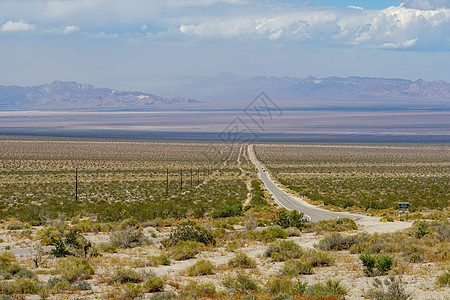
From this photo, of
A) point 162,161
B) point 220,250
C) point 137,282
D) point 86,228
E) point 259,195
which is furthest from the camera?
point 162,161

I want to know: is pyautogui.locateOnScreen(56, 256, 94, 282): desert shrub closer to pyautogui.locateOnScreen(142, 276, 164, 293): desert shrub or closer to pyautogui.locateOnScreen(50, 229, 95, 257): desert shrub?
pyautogui.locateOnScreen(50, 229, 95, 257): desert shrub

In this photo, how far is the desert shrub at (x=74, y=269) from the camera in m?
12.8

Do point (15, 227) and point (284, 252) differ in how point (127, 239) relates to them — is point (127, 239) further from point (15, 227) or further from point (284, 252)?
point (15, 227)

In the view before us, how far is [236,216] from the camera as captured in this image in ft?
93.2

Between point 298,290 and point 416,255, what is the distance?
536 cm

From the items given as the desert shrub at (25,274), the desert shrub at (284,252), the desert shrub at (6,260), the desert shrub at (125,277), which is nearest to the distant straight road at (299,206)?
the desert shrub at (284,252)

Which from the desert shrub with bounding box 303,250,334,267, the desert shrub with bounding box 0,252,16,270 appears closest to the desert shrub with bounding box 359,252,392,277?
the desert shrub with bounding box 303,250,334,267

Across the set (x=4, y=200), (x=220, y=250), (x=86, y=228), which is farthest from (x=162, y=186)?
(x=220, y=250)

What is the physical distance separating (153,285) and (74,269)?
2.43 metres

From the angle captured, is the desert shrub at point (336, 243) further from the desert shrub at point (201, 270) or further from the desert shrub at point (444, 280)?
the desert shrub at point (444, 280)

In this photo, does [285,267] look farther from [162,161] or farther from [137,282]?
→ [162,161]

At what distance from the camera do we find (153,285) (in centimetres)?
→ 1189

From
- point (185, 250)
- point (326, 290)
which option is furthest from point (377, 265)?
point (185, 250)

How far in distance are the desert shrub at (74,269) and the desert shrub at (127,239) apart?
4374 mm
